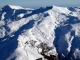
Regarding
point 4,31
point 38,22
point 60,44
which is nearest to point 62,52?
point 60,44

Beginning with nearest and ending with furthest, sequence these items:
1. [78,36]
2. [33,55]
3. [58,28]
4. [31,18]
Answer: [33,55]
[78,36]
[58,28]
[31,18]

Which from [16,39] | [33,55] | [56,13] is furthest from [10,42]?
[56,13]

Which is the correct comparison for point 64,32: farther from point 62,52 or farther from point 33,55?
point 33,55

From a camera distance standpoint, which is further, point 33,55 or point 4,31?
point 4,31

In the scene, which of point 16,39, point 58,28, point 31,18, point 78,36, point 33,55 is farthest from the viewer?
point 31,18

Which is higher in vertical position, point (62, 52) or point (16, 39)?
point (16, 39)

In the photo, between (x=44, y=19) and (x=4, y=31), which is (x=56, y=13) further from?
(x=4, y=31)
